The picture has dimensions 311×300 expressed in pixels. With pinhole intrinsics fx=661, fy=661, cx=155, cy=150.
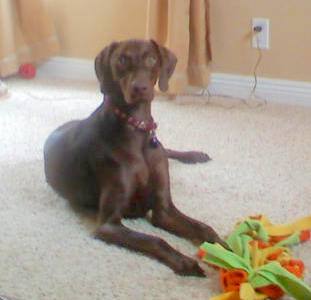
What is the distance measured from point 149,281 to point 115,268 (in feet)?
0.41

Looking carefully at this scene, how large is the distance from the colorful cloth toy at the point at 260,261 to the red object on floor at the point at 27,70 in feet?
7.78

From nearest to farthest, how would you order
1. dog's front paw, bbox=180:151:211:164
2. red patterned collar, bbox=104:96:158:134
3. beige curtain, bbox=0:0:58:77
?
red patterned collar, bbox=104:96:158:134 < dog's front paw, bbox=180:151:211:164 < beige curtain, bbox=0:0:58:77

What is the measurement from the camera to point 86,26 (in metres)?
4.01

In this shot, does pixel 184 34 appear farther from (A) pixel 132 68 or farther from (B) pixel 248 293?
(B) pixel 248 293

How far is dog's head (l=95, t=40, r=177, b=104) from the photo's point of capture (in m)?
2.07

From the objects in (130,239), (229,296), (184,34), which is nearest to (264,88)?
(184,34)

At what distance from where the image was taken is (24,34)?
402 cm

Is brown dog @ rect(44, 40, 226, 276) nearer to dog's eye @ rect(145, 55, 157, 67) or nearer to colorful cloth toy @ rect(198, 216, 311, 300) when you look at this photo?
dog's eye @ rect(145, 55, 157, 67)

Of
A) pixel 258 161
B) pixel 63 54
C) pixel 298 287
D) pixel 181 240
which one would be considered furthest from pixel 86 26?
pixel 298 287

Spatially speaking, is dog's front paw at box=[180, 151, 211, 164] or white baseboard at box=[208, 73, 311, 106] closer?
dog's front paw at box=[180, 151, 211, 164]

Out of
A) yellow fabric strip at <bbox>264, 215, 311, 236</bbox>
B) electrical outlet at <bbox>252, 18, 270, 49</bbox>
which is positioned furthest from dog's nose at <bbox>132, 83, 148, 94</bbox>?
electrical outlet at <bbox>252, 18, 270, 49</bbox>

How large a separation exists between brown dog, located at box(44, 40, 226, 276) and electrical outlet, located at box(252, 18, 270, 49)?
1.48 m

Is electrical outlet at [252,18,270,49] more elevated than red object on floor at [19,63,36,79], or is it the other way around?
electrical outlet at [252,18,270,49]

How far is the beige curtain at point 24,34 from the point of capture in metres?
3.84
